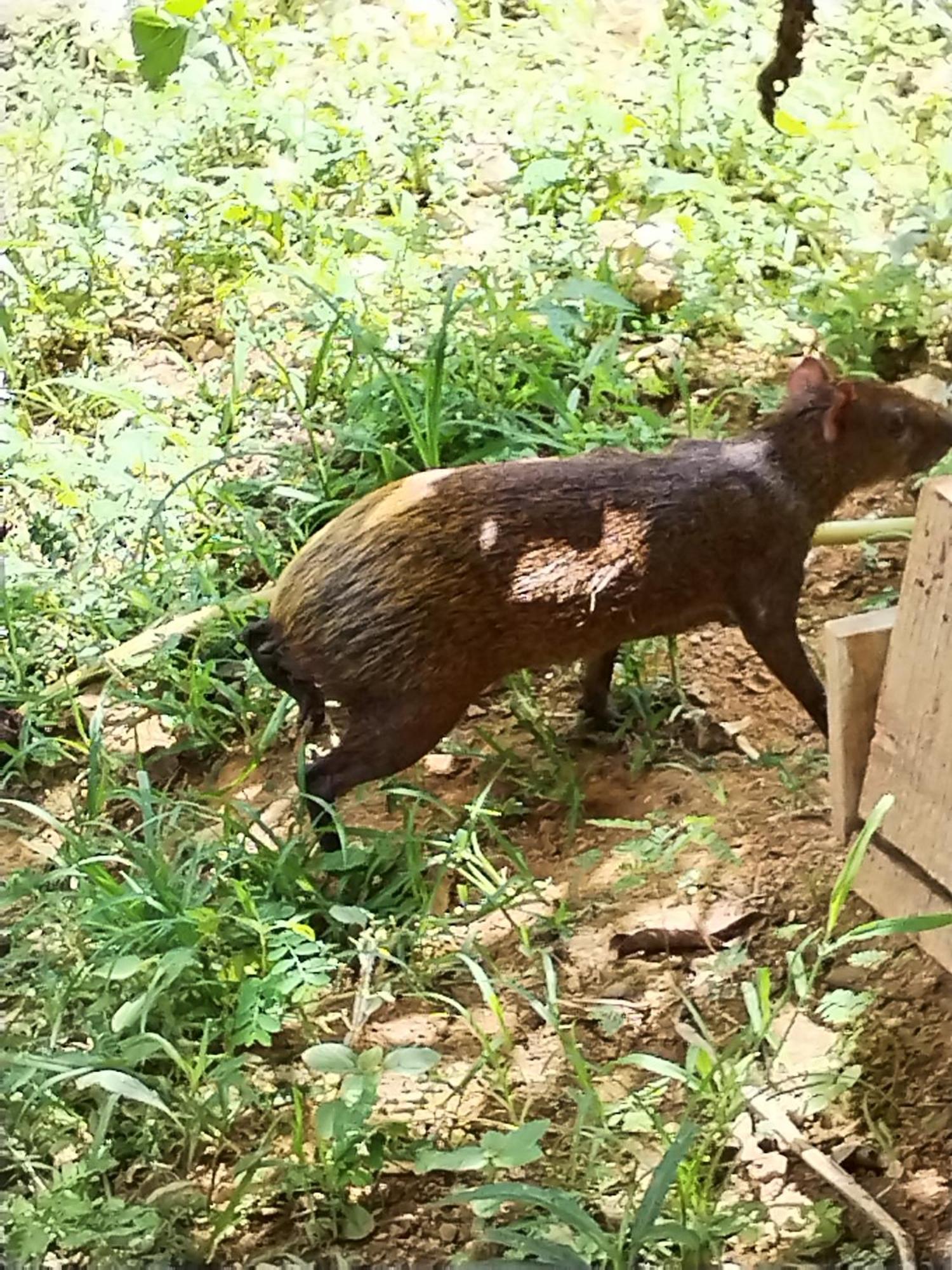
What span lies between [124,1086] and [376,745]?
2.10ft

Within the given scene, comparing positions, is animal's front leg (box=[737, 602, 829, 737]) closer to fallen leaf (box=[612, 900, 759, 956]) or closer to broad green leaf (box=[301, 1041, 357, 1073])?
fallen leaf (box=[612, 900, 759, 956])

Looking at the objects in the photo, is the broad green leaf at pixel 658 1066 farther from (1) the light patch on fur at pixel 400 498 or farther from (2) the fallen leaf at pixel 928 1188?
(1) the light patch on fur at pixel 400 498

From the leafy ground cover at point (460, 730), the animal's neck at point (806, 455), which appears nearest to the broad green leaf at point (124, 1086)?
the leafy ground cover at point (460, 730)

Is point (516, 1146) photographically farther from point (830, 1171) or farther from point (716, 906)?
point (716, 906)

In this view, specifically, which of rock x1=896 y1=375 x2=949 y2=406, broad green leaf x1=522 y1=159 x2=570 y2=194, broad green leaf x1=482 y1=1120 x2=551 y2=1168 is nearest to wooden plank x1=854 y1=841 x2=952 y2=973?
broad green leaf x1=482 y1=1120 x2=551 y2=1168

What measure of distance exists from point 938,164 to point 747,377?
0.77 m

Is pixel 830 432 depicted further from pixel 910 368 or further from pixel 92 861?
pixel 92 861

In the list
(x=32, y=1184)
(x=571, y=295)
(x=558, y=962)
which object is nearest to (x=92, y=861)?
(x=32, y=1184)

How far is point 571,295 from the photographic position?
3.30 metres

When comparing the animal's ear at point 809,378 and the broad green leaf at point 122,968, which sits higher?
the animal's ear at point 809,378

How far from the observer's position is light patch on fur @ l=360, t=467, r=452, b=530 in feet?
7.55

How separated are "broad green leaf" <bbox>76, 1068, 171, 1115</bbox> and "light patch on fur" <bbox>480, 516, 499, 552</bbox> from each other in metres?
0.90

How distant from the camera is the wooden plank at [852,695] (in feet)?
5.66

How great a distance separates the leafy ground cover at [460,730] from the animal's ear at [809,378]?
1.46ft
